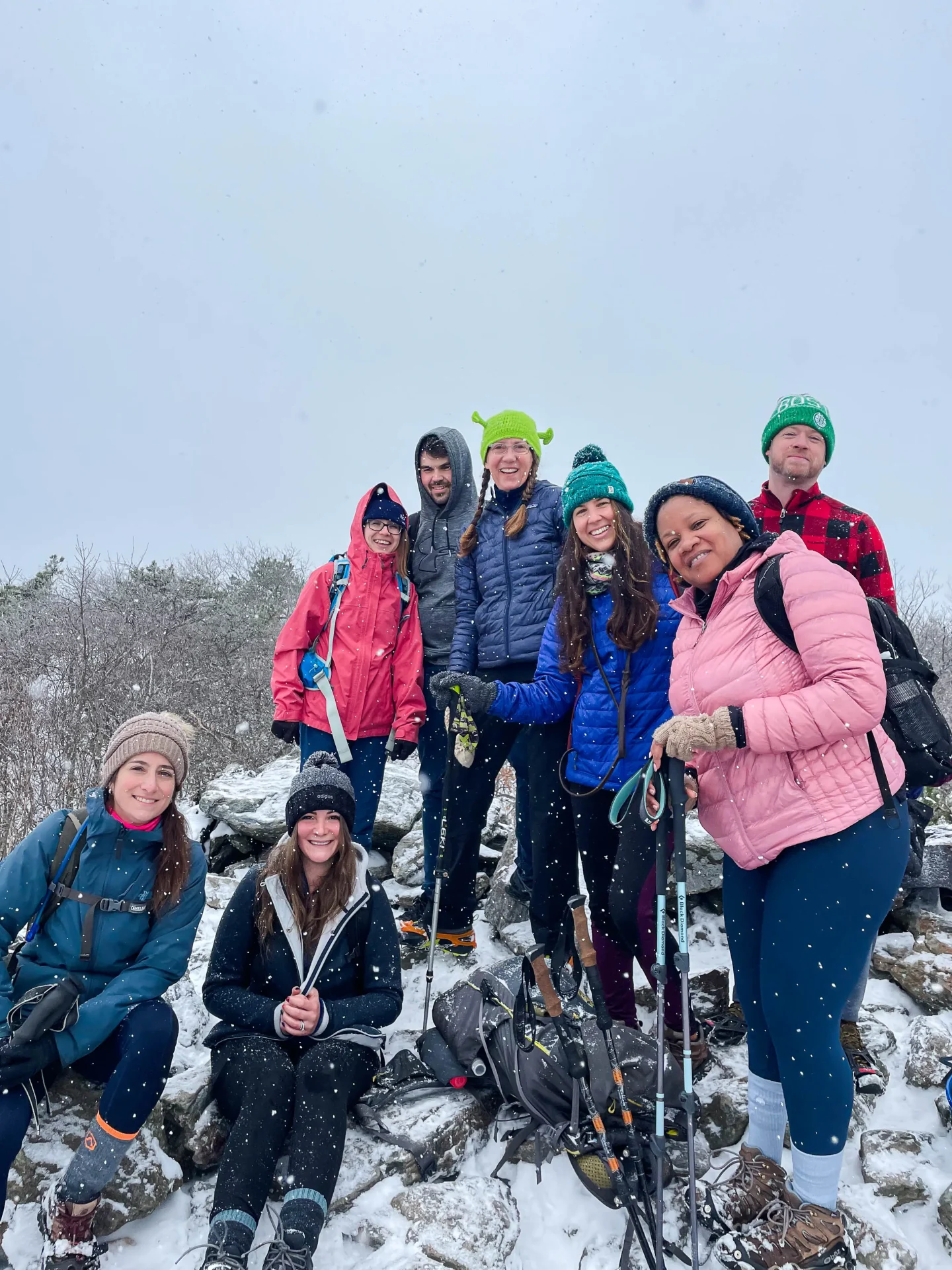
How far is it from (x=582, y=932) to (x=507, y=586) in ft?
6.06

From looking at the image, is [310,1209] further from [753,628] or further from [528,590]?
[528,590]

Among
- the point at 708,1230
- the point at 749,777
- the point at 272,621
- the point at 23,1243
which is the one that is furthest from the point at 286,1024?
the point at 272,621

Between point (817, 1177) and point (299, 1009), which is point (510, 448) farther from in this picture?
point (817, 1177)

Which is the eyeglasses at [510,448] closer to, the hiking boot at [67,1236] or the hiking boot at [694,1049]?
the hiking boot at [694,1049]

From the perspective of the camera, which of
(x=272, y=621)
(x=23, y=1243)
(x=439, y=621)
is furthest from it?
(x=272, y=621)

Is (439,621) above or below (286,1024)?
above

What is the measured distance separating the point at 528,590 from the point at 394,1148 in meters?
2.64

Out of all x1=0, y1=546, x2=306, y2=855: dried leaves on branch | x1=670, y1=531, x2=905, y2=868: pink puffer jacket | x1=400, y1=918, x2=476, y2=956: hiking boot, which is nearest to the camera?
x1=670, y1=531, x2=905, y2=868: pink puffer jacket

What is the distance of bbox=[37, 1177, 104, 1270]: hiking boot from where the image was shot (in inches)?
92.0

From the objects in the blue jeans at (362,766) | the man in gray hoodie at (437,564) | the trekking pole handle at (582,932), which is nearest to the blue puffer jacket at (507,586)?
the man in gray hoodie at (437,564)

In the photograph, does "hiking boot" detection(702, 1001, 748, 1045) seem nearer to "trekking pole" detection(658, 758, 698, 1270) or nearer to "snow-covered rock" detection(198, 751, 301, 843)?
"trekking pole" detection(658, 758, 698, 1270)

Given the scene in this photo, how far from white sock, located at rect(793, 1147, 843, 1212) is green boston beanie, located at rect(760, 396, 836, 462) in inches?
113

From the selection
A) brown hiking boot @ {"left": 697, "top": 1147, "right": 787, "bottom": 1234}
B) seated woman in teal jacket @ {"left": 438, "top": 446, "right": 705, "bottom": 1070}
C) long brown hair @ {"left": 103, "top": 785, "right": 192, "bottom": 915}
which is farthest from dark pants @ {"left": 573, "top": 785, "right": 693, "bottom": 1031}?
long brown hair @ {"left": 103, "top": 785, "right": 192, "bottom": 915}

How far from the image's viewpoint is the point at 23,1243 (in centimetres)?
247
